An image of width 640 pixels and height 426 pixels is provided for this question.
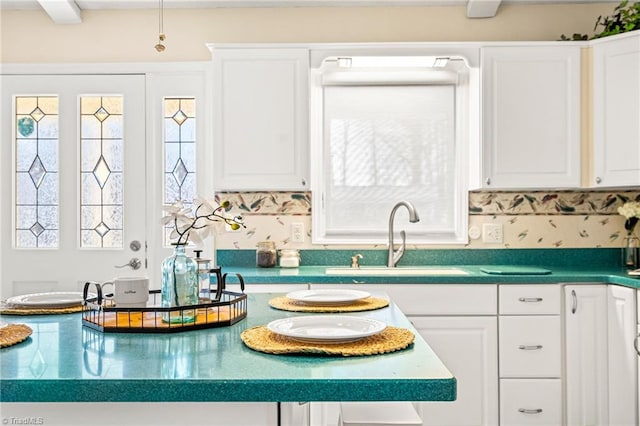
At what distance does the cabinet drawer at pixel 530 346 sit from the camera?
112 inches

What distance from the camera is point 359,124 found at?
352cm

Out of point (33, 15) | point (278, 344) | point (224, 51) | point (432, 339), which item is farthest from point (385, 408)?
point (33, 15)

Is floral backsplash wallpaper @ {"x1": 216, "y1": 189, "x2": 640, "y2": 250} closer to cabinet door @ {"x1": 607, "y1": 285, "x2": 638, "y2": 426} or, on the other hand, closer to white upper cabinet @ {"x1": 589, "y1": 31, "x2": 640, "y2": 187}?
white upper cabinet @ {"x1": 589, "y1": 31, "x2": 640, "y2": 187}

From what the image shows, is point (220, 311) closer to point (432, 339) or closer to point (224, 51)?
point (432, 339)

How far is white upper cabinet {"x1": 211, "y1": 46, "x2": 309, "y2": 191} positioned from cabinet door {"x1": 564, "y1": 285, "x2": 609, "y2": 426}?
1.56 meters

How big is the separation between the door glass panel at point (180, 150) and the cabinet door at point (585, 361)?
7.37ft

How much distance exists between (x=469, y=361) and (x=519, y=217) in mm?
1039

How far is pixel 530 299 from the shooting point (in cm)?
284

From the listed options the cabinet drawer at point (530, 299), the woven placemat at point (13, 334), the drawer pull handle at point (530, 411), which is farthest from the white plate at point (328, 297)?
the drawer pull handle at point (530, 411)

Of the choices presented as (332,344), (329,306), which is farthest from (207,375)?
(329,306)

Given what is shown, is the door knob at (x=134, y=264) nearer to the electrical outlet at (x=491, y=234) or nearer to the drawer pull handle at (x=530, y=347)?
the electrical outlet at (x=491, y=234)

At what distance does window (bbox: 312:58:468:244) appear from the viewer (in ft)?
11.4

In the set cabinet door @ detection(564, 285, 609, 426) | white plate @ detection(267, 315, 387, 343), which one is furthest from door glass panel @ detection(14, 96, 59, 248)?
cabinet door @ detection(564, 285, 609, 426)

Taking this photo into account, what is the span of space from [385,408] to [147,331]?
732 millimetres
